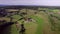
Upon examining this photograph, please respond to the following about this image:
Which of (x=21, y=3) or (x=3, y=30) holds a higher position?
(x=21, y=3)

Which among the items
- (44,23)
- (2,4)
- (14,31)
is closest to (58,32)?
(44,23)

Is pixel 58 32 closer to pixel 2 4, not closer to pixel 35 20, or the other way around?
pixel 35 20

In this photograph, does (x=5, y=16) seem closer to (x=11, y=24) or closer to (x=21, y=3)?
(x=11, y=24)

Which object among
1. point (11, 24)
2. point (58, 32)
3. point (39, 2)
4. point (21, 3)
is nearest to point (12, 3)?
point (21, 3)

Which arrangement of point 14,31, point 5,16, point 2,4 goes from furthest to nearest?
point 2,4
point 5,16
point 14,31

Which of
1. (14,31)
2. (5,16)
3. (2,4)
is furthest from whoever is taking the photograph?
(2,4)

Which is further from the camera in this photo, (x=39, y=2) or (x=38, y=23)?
(x=39, y=2)

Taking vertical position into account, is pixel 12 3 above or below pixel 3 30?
above

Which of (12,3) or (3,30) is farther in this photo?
(12,3)
